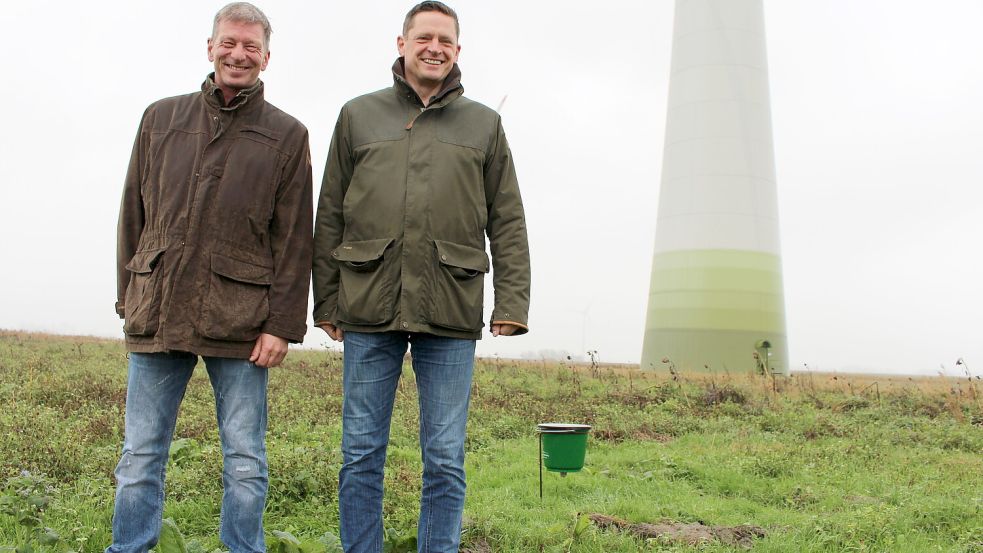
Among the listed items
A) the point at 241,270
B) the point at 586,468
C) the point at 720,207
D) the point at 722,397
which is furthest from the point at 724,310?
the point at 241,270

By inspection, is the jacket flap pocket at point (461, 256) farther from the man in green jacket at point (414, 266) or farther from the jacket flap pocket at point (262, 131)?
the jacket flap pocket at point (262, 131)

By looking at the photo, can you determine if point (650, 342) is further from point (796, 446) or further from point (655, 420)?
point (796, 446)

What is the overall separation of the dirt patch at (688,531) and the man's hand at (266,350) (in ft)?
8.29

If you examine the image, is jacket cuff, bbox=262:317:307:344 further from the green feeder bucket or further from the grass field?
the green feeder bucket

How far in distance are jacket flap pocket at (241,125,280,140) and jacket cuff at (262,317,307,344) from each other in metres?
0.70

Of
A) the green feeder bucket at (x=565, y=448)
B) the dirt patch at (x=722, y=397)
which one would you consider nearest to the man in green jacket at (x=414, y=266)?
the green feeder bucket at (x=565, y=448)

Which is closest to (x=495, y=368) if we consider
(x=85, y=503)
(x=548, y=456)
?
(x=548, y=456)

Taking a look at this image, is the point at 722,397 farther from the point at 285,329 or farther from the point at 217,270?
the point at 217,270

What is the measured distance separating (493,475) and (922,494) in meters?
3.39

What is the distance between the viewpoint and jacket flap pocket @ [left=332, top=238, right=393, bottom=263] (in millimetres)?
3055

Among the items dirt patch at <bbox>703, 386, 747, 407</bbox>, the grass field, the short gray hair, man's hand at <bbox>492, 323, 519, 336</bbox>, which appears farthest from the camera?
dirt patch at <bbox>703, 386, 747, 407</bbox>

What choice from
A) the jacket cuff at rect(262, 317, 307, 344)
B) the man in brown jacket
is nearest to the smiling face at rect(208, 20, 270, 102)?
the man in brown jacket

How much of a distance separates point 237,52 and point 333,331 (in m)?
1.10

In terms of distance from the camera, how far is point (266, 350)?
2955 mm
